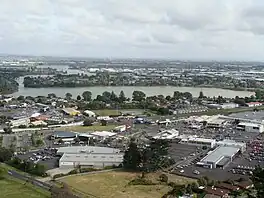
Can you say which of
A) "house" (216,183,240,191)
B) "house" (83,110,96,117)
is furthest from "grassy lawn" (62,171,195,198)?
"house" (83,110,96,117)

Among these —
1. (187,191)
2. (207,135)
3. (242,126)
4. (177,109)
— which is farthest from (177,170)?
(177,109)

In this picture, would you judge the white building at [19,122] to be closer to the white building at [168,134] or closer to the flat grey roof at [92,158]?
the white building at [168,134]

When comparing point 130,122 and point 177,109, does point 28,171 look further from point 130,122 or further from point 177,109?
point 177,109

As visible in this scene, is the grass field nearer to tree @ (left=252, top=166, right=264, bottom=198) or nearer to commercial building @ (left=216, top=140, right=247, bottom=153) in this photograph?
tree @ (left=252, top=166, right=264, bottom=198)

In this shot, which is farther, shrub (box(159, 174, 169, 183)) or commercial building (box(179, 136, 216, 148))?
commercial building (box(179, 136, 216, 148))

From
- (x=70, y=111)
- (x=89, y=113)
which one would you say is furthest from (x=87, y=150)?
(x=70, y=111)

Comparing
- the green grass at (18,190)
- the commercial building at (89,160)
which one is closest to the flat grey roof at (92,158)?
the commercial building at (89,160)

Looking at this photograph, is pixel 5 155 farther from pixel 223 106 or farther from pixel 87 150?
pixel 223 106
